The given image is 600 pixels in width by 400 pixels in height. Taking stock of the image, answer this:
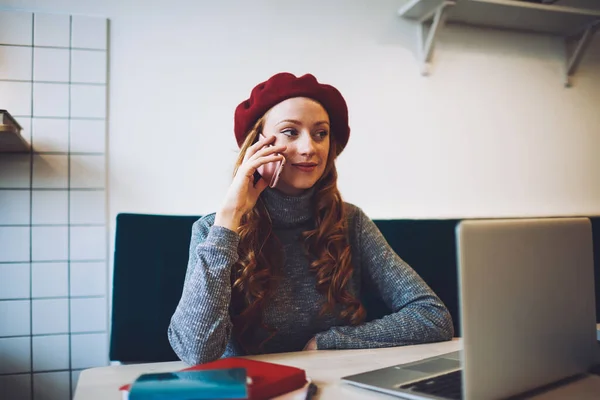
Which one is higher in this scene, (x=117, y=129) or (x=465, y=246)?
(x=117, y=129)

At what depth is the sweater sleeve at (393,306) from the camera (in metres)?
1.01

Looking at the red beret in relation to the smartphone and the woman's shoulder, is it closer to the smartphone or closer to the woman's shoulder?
the smartphone

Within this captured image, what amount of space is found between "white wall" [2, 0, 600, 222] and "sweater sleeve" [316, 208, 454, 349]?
0.67 meters

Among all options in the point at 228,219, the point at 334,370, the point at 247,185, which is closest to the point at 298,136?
the point at 247,185

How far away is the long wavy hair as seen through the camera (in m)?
1.11

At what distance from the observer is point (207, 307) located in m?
0.93

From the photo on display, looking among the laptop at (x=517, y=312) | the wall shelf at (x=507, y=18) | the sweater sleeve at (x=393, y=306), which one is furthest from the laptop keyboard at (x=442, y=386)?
the wall shelf at (x=507, y=18)

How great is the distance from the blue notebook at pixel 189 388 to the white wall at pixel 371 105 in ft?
4.13

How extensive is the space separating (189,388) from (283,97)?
31.3 inches

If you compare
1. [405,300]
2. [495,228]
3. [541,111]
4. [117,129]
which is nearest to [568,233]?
[495,228]

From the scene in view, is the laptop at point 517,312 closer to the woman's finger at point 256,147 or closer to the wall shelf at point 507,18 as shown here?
the woman's finger at point 256,147

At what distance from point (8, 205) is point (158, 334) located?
74 cm

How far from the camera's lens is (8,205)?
1.63m

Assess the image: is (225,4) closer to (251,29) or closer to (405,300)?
(251,29)
